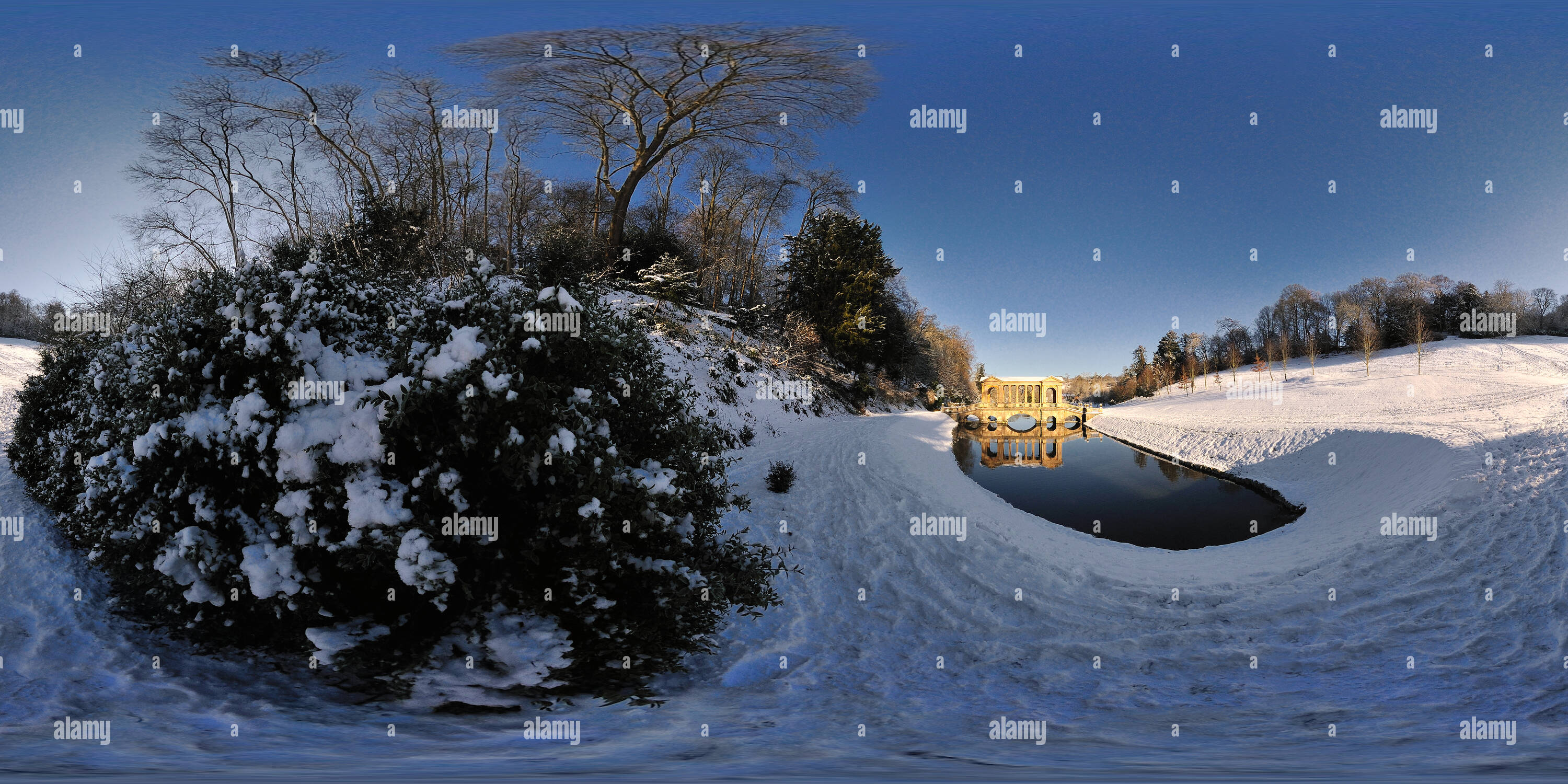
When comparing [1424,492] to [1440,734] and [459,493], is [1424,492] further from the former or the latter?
[459,493]

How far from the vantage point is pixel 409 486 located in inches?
140

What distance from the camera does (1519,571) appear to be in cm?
659

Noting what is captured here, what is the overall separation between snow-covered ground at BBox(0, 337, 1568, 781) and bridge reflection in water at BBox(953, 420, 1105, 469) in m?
15.0

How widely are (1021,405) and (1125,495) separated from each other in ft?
71.1

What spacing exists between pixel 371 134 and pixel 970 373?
7035cm

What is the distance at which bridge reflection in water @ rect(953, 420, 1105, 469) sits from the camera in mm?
26359

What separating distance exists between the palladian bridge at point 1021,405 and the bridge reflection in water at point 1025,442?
60cm

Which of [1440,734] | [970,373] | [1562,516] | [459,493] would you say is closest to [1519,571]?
[1562,516]

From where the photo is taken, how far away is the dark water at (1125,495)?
1329 centimetres

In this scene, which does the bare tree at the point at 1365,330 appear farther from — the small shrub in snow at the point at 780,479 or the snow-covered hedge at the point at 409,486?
the snow-covered hedge at the point at 409,486
